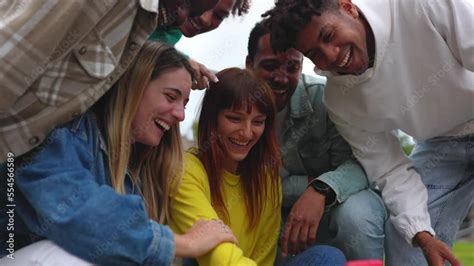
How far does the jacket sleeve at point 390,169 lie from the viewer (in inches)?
72.1

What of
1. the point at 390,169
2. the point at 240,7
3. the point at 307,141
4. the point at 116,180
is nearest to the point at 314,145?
the point at 307,141

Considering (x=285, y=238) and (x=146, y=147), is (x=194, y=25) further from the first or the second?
(x=285, y=238)

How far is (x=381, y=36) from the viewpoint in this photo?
1735 millimetres

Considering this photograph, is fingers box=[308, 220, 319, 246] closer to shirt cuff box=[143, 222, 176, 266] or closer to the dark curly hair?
shirt cuff box=[143, 222, 176, 266]

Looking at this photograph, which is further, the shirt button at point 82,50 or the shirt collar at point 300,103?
the shirt collar at point 300,103

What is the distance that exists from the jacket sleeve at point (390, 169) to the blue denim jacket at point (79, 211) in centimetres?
70

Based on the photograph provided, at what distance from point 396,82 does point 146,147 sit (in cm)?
65

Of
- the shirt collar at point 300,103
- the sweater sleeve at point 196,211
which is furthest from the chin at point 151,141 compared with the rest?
the shirt collar at point 300,103

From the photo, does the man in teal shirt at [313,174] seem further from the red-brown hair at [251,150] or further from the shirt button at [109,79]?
the shirt button at [109,79]

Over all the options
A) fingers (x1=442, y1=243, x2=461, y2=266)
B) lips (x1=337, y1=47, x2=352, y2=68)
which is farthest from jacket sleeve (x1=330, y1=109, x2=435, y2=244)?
lips (x1=337, y1=47, x2=352, y2=68)

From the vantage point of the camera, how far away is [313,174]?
2.03m

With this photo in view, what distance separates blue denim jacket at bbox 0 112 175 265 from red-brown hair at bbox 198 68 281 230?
0.43m

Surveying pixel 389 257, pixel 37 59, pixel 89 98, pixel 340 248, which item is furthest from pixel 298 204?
pixel 37 59

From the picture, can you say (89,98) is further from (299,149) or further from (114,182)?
(299,149)
